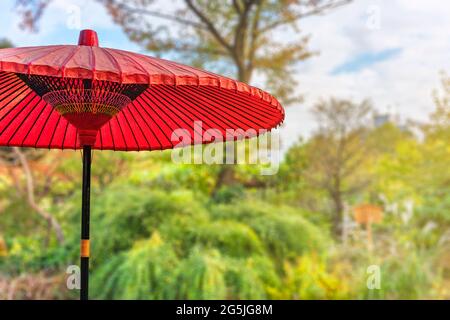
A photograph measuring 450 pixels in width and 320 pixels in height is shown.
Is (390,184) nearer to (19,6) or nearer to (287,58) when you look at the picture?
(287,58)

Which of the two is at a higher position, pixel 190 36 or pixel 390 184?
pixel 190 36

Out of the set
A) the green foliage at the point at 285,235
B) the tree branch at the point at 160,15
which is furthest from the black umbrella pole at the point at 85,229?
the tree branch at the point at 160,15

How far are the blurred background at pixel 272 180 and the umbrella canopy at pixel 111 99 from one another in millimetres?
1867

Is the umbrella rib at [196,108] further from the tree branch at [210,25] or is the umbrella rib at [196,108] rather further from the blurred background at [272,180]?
the tree branch at [210,25]

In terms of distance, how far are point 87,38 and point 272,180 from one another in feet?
17.2

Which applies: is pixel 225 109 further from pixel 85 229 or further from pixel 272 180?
pixel 272 180

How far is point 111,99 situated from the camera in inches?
56.5

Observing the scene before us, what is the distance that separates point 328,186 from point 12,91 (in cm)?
604

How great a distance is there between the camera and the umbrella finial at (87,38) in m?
1.35

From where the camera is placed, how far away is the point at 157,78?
3.60 ft

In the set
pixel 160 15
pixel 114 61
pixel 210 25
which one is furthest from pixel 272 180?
pixel 114 61

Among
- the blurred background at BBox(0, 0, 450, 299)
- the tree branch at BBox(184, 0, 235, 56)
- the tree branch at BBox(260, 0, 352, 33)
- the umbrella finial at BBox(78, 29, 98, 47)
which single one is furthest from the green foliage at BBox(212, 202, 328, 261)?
the umbrella finial at BBox(78, 29, 98, 47)

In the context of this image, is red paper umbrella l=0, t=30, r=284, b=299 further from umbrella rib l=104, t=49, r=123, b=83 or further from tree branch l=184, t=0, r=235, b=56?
tree branch l=184, t=0, r=235, b=56
